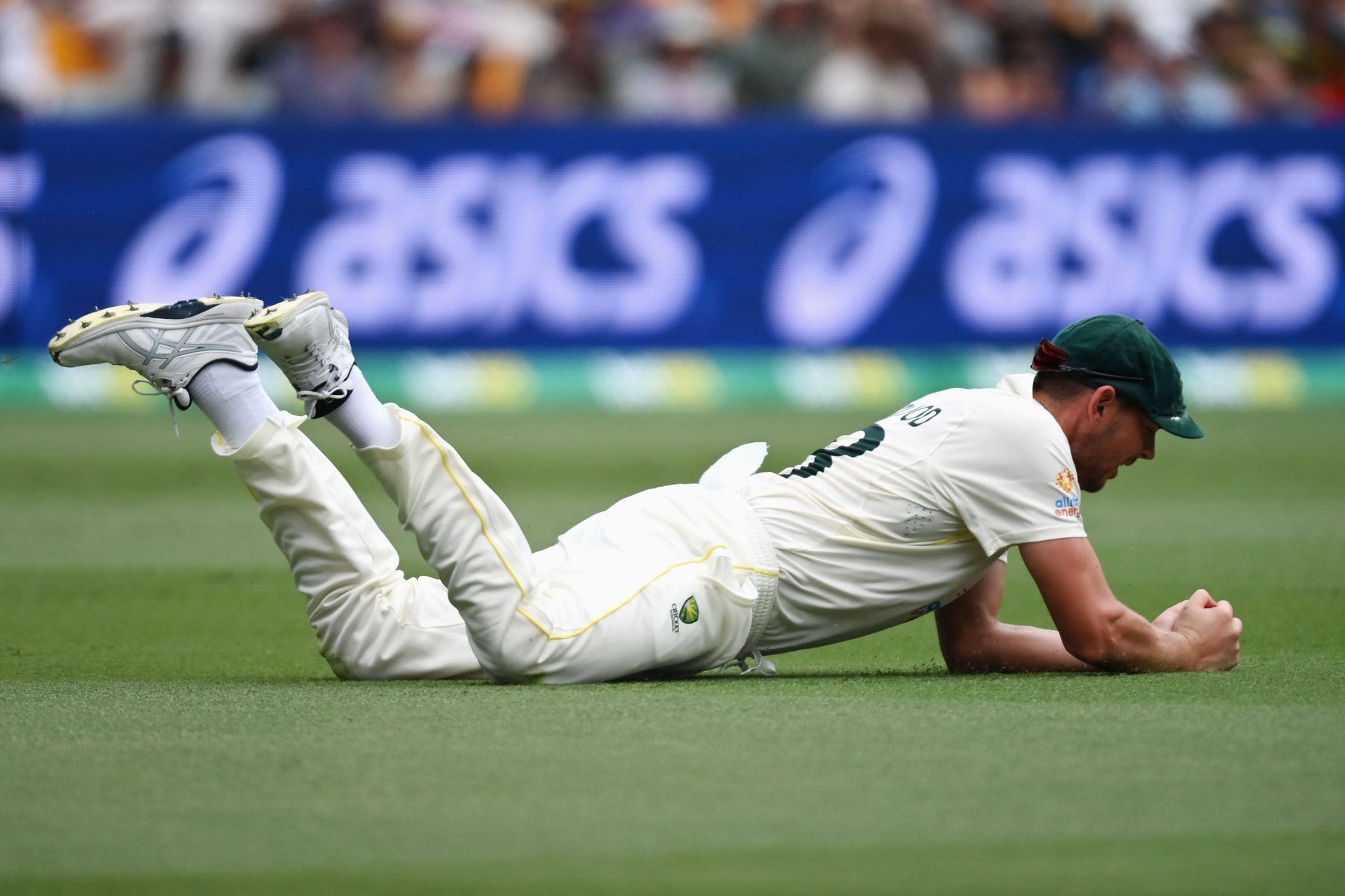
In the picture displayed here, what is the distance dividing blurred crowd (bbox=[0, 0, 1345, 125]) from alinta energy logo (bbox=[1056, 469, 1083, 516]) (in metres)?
9.94

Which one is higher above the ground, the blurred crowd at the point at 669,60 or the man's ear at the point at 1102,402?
the blurred crowd at the point at 669,60

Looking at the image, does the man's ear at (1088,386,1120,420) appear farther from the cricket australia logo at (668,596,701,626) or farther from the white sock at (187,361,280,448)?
the white sock at (187,361,280,448)

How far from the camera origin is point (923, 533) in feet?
14.8

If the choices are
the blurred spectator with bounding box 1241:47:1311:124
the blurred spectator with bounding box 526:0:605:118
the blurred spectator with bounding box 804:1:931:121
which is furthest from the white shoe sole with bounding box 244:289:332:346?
the blurred spectator with bounding box 1241:47:1311:124

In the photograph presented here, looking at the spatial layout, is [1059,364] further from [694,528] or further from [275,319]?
[275,319]

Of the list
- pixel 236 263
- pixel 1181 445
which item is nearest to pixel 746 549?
pixel 1181 445

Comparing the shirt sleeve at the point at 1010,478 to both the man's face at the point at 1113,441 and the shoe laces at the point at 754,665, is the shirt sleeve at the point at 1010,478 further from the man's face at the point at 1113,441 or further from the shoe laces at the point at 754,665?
the shoe laces at the point at 754,665

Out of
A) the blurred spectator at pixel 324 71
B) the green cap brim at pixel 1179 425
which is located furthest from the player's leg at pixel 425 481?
the blurred spectator at pixel 324 71

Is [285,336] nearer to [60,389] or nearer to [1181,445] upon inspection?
[1181,445]

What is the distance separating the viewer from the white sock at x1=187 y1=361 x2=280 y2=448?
4324 millimetres

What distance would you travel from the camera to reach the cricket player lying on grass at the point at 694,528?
4289mm

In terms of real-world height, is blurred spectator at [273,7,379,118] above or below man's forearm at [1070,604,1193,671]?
above

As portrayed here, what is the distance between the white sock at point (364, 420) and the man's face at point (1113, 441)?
153cm

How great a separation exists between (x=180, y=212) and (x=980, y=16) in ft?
22.5
